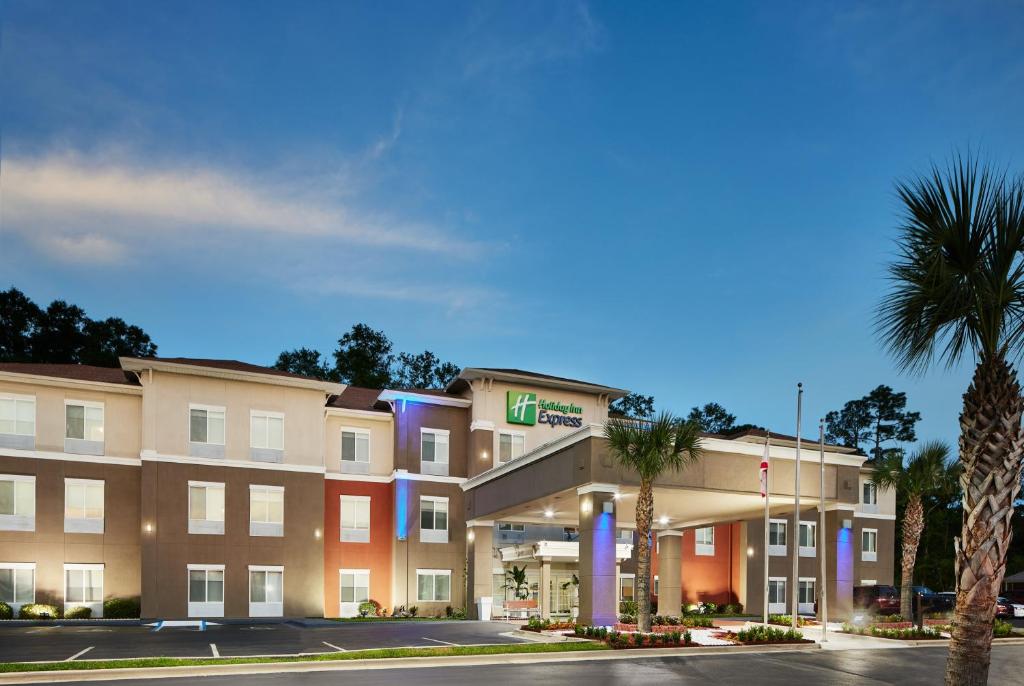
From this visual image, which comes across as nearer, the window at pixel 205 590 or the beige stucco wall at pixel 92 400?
the beige stucco wall at pixel 92 400

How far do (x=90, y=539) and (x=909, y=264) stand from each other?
36.8 m

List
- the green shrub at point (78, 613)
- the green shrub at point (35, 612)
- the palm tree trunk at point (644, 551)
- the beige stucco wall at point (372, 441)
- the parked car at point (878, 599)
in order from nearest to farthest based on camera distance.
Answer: the palm tree trunk at point (644, 551), the green shrub at point (35, 612), the green shrub at point (78, 613), the parked car at point (878, 599), the beige stucco wall at point (372, 441)

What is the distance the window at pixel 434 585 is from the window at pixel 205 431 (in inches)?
442

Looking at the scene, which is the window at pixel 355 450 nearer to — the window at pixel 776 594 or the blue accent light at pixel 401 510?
the blue accent light at pixel 401 510

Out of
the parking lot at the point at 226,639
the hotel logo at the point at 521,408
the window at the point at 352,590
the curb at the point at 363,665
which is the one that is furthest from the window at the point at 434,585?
the curb at the point at 363,665

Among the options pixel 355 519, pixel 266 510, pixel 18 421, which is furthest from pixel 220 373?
pixel 355 519

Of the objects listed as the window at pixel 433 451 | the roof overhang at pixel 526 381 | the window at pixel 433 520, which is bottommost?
the window at pixel 433 520

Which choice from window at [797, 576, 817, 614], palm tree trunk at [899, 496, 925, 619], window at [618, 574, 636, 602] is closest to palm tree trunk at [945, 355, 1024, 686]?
palm tree trunk at [899, 496, 925, 619]

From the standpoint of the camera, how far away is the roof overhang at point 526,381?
4372 cm

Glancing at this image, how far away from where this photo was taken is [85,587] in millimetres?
37219

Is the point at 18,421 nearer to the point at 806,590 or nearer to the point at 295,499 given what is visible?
the point at 295,499

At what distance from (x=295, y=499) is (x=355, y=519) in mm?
3644

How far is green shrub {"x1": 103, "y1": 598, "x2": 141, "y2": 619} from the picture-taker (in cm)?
3684

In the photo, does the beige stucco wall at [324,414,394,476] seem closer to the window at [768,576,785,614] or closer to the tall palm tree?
the window at [768,576,785,614]
